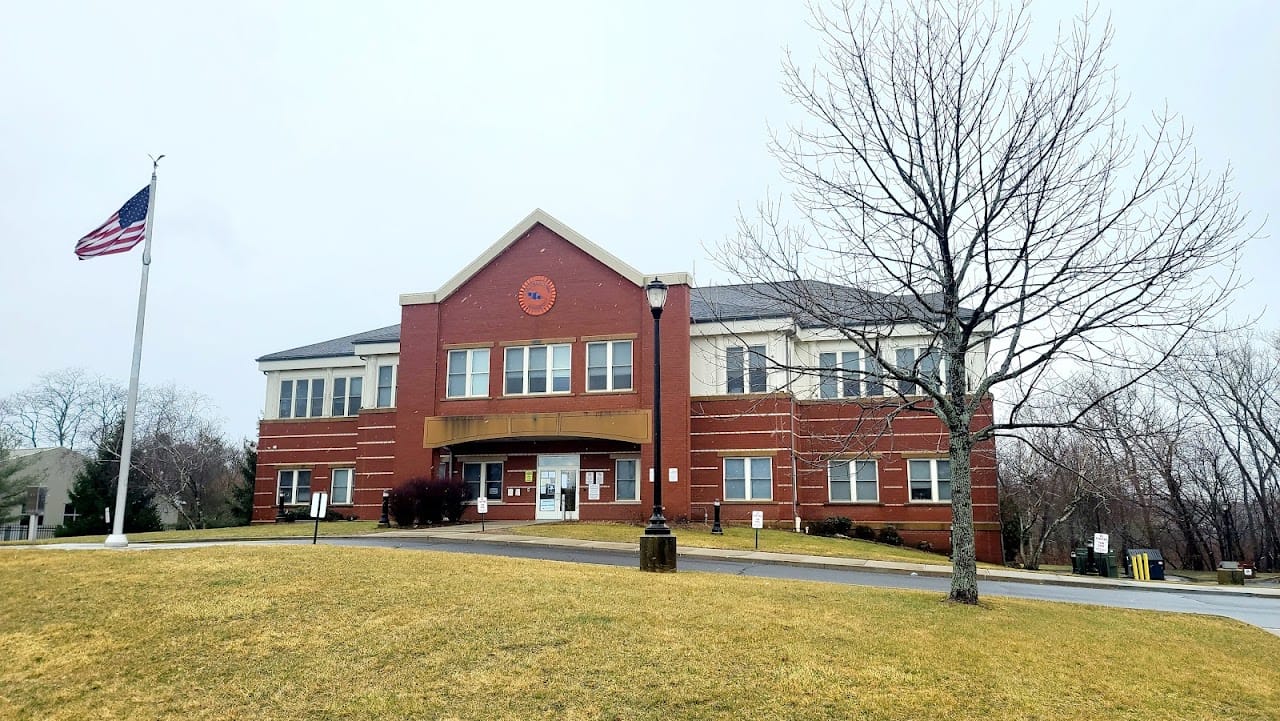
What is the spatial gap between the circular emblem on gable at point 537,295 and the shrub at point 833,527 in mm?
13663

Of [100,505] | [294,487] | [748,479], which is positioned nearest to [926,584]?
[748,479]

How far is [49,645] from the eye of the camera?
8.88 m

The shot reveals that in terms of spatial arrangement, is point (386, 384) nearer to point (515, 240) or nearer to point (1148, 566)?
point (515, 240)

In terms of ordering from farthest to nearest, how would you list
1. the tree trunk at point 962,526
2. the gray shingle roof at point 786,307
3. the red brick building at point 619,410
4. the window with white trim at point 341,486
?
the window with white trim at point 341,486 < the red brick building at point 619,410 < the gray shingle roof at point 786,307 < the tree trunk at point 962,526

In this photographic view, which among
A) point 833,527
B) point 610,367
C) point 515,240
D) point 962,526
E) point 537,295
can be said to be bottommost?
point 833,527

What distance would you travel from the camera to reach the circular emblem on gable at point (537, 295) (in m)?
33.9

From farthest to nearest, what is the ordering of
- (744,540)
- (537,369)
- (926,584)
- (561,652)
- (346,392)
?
(346,392)
(537,369)
(744,540)
(926,584)
(561,652)

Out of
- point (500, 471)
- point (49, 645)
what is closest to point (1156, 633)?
point (49, 645)

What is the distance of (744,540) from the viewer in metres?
26.2

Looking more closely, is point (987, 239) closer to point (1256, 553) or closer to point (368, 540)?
point (368, 540)

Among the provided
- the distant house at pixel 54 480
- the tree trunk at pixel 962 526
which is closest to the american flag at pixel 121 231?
the tree trunk at pixel 962 526

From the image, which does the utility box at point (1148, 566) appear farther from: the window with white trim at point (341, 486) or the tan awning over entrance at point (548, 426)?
the window with white trim at point (341, 486)

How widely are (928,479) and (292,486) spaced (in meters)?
29.7

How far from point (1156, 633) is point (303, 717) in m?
10.6
